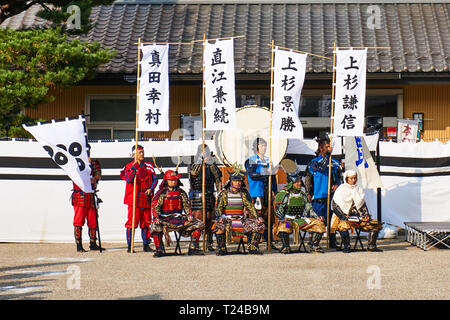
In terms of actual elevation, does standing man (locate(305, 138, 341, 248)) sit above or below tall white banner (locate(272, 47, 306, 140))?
below

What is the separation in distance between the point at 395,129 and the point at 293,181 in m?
5.09

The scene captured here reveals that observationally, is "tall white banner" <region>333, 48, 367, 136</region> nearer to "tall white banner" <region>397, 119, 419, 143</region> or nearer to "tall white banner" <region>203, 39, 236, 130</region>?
"tall white banner" <region>203, 39, 236, 130</region>

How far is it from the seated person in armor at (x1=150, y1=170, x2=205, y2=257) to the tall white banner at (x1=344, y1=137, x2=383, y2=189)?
10.4 ft

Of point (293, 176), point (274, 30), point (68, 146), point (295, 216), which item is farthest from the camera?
point (274, 30)

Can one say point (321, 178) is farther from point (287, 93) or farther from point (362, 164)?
point (287, 93)

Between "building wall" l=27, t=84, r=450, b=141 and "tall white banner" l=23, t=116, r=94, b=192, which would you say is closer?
"tall white banner" l=23, t=116, r=94, b=192

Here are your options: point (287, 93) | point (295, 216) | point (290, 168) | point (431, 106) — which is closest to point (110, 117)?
point (290, 168)

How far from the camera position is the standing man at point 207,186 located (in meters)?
11.4

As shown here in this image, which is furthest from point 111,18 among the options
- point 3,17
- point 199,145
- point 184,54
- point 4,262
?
point 4,262

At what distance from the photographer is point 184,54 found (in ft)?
50.2

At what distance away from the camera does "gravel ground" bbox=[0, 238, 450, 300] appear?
7.36 m

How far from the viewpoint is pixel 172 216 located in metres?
10.8

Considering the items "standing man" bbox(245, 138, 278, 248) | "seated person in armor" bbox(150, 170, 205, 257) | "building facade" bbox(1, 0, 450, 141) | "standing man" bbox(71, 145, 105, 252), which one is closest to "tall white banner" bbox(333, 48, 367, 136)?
"standing man" bbox(245, 138, 278, 248)

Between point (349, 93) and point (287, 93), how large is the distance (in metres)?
1.04
